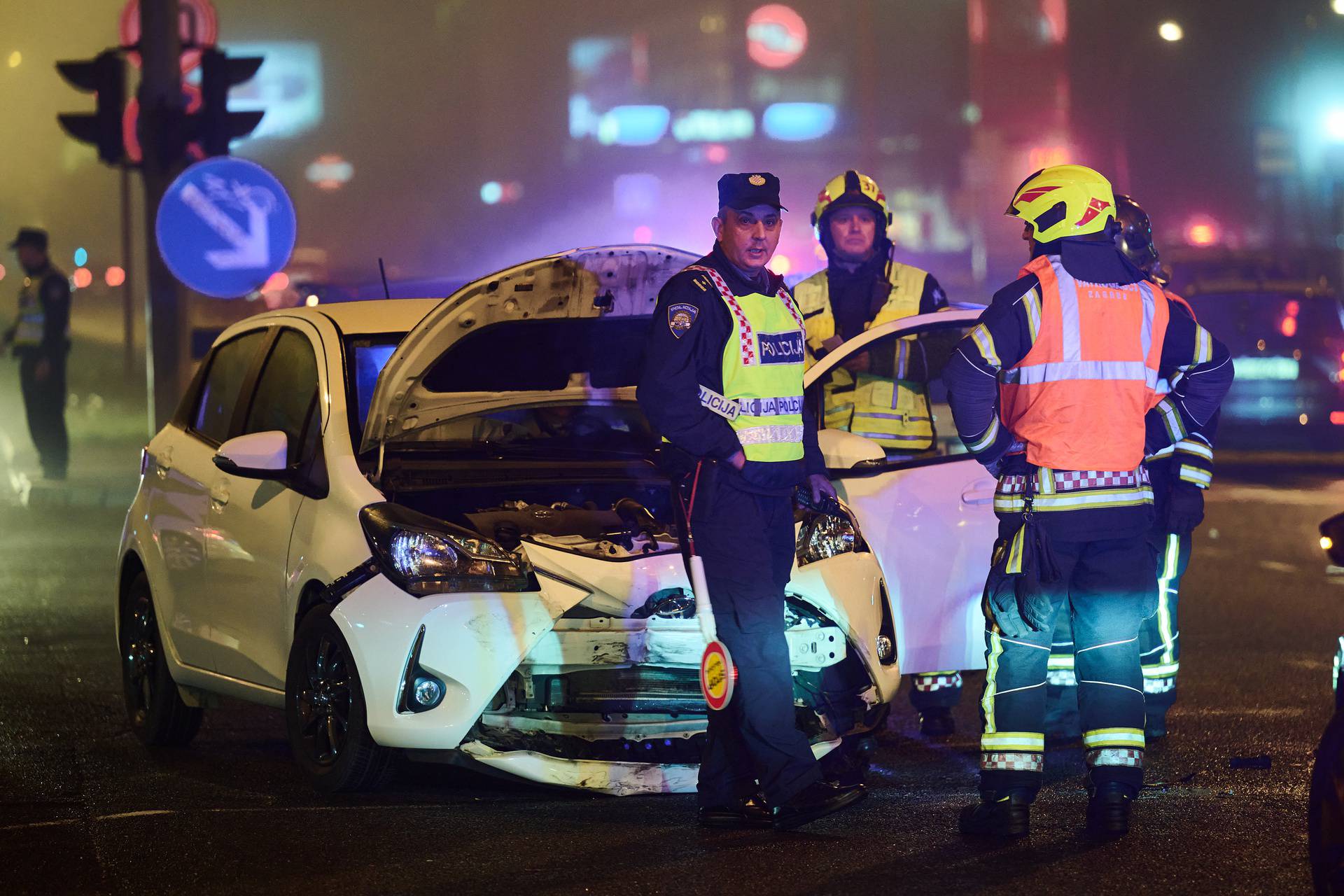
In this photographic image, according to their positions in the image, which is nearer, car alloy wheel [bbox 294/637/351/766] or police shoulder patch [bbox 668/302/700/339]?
police shoulder patch [bbox 668/302/700/339]

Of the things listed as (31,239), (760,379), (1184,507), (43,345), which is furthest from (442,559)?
(43,345)

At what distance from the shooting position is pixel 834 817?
539 centimetres

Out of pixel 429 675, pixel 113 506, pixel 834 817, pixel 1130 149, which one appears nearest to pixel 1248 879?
pixel 834 817

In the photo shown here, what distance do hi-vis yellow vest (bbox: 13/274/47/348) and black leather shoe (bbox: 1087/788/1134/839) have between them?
14243 mm

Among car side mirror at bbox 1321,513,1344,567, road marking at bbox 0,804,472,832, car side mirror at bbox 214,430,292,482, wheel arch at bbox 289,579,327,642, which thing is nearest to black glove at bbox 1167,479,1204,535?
car side mirror at bbox 1321,513,1344,567

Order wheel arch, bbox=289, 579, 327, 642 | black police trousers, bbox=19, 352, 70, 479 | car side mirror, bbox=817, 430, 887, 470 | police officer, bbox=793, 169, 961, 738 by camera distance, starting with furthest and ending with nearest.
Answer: black police trousers, bbox=19, 352, 70, 479 → police officer, bbox=793, 169, 961, 738 → car side mirror, bbox=817, 430, 887, 470 → wheel arch, bbox=289, 579, 327, 642

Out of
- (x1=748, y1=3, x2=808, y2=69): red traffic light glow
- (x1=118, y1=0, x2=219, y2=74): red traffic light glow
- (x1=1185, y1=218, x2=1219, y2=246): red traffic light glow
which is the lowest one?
(x1=118, y1=0, x2=219, y2=74): red traffic light glow

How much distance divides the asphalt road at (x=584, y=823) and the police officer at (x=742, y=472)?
168mm

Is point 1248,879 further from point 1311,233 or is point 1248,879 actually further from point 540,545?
point 1311,233

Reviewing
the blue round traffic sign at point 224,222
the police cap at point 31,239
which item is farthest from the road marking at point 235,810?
the police cap at point 31,239

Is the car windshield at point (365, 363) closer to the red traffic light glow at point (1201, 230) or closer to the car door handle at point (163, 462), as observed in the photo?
the car door handle at point (163, 462)

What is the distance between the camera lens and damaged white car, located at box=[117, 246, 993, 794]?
17.8 ft

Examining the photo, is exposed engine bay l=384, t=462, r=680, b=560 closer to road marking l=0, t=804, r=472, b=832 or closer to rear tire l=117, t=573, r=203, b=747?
road marking l=0, t=804, r=472, b=832

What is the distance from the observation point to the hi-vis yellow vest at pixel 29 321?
17.4m
